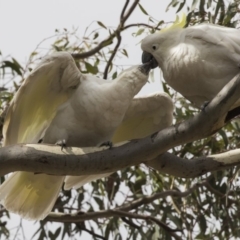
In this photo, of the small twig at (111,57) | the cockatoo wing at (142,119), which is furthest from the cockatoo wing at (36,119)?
the small twig at (111,57)

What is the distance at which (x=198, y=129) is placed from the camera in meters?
2.73

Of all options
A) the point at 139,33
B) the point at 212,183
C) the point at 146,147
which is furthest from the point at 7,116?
the point at 212,183

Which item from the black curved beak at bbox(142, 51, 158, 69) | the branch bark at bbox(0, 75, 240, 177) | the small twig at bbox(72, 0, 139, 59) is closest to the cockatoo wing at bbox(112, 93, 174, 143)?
the black curved beak at bbox(142, 51, 158, 69)

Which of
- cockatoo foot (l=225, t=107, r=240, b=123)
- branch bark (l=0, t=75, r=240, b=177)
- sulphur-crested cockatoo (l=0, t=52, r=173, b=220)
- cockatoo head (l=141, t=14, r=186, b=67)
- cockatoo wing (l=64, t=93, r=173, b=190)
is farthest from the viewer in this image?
cockatoo wing (l=64, t=93, r=173, b=190)

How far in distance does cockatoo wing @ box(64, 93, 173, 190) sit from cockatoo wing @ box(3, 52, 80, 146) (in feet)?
1.02

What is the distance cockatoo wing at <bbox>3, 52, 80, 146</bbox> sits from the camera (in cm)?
308

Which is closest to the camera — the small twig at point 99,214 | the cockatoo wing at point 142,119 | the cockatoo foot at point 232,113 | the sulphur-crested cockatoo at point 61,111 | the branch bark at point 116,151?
the branch bark at point 116,151

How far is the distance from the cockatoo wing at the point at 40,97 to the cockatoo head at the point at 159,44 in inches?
13.7

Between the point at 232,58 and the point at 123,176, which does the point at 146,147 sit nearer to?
the point at 232,58

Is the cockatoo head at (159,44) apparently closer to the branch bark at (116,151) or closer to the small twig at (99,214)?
the branch bark at (116,151)

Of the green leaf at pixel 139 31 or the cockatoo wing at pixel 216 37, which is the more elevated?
the cockatoo wing at pixel 216 37

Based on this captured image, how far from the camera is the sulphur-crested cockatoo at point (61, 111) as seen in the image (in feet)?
10.3

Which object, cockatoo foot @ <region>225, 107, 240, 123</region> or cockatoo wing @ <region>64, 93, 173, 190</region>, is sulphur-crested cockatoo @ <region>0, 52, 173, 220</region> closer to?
cockatoo wing @ <region>64, 93, 173, 190</region>

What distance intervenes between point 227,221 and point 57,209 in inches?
41.6
